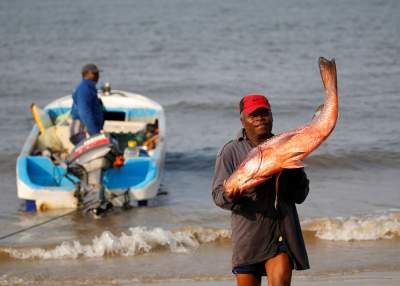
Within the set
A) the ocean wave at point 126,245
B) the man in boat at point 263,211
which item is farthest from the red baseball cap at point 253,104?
the ocean wave at point 126,245

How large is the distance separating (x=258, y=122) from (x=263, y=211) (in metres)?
0.53

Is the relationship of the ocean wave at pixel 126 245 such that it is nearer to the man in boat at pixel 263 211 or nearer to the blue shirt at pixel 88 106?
the blue shirt at pixel 88 106

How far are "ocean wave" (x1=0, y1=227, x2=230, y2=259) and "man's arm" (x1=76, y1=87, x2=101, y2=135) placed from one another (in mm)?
1711

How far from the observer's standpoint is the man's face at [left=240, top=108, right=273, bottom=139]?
552 cm

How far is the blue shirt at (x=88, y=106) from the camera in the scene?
11.9m

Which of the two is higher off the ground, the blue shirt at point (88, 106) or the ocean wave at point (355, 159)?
the blue shirt at point (88, 106)

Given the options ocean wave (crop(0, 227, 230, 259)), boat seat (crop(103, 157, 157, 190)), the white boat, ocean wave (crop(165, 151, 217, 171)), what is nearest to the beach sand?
ocean wave (crop(0, 227, 230, 259))

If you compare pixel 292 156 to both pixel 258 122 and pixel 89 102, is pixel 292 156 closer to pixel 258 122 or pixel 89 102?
pixel 258 122

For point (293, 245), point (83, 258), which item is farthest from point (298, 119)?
point (293, 245)

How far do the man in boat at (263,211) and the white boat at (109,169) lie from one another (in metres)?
6.40

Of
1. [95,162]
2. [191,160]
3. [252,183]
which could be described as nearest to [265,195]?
[252,183]

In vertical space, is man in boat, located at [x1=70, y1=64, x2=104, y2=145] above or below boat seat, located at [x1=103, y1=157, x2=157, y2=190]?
above

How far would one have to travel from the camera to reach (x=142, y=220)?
1209 cm

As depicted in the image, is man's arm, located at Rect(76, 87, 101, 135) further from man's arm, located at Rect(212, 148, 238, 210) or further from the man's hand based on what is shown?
the man's hand
